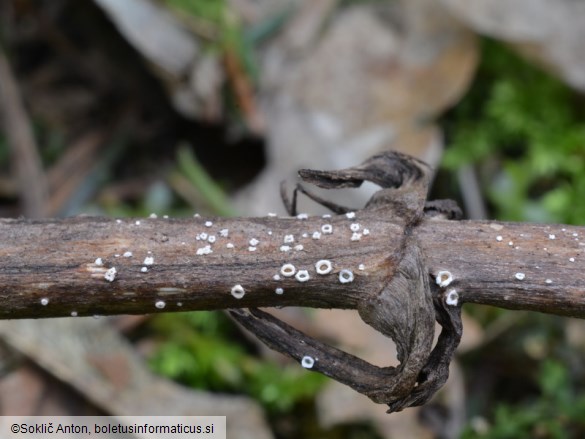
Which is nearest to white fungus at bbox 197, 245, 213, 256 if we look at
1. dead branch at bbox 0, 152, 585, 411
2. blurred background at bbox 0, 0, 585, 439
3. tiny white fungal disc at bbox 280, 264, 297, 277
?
dead branch at bbox 0, 152, 585, 411

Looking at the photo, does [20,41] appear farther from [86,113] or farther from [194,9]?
[194,9]

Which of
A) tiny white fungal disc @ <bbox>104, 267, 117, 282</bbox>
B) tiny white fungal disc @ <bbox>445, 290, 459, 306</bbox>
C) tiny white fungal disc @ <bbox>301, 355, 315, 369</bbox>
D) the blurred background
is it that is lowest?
tiny white fungal disc @ <bbox>301, 355, 315, 369</bbox>

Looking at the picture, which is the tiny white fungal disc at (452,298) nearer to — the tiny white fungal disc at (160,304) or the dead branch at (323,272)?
the dead branch at (323,272)

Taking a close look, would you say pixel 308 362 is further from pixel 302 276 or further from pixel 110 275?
pixel 110 275

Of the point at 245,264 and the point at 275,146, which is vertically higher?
the point at 275,146

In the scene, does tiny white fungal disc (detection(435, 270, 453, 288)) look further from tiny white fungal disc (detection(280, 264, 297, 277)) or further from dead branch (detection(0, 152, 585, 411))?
tiny white fungal disc (detection(280, 264, 297, 277))

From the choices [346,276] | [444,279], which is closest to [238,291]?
[346,276]

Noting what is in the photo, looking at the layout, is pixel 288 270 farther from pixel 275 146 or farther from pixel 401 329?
pixel 275 146

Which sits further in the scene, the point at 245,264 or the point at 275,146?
the point at 275,146

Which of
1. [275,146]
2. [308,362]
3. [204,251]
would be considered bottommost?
[308,362]
